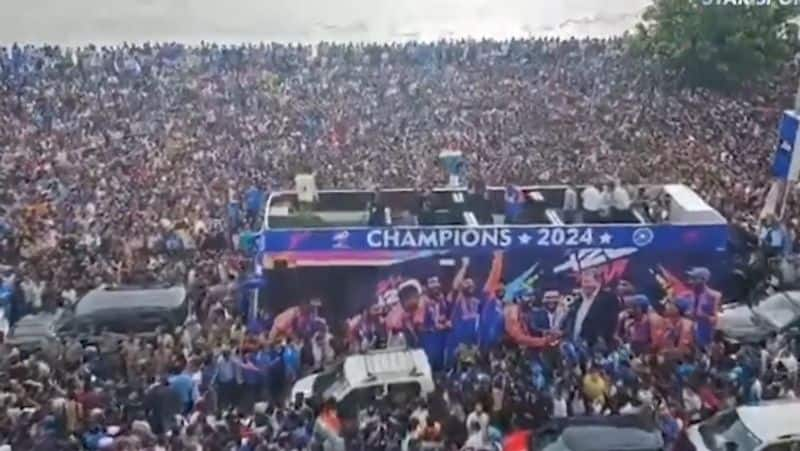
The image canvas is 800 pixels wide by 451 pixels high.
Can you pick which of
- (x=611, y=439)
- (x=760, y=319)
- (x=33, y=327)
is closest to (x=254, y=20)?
(x=33, y=327)

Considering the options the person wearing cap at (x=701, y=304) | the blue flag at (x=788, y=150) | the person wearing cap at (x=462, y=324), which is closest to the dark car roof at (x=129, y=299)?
the person wearing cap at (x=462, y=324)

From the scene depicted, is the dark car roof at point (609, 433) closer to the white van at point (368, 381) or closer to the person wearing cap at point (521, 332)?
the white van at point (368, 381)

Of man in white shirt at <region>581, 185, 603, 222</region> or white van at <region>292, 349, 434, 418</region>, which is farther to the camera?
man in white shirt at <region>581, 185, 603, 222</region>

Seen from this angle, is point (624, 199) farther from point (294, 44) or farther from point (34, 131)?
point (34, 131)

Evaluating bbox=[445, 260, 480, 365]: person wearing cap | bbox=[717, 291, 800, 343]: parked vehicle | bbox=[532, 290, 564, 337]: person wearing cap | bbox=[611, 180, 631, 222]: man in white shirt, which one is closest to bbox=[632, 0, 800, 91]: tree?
bbox=[611, 180, 631, 222]: man in white shirt

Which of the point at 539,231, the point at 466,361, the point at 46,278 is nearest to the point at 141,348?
the point at 46,278

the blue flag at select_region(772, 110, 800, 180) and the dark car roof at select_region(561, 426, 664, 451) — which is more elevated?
the blue flag at select_region(772, 110, 800, 180)

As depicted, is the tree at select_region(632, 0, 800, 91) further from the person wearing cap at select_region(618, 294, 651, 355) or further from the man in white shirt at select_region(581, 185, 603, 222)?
the person wearing cap at select_region(618, 294, 651, 355)
